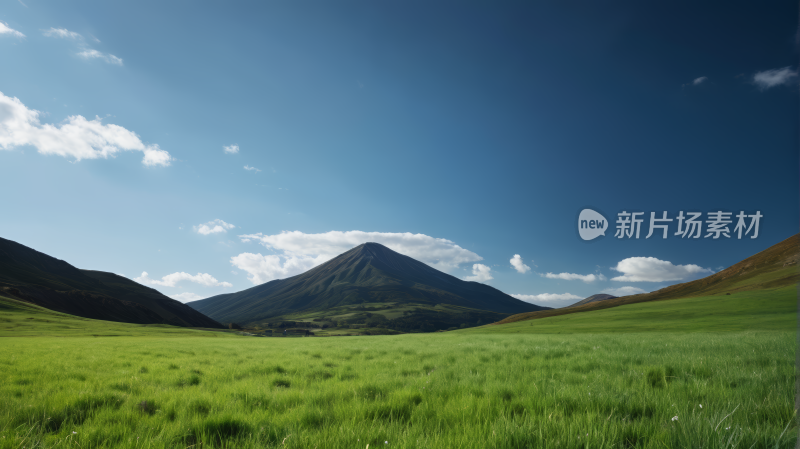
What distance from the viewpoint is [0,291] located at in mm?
151000

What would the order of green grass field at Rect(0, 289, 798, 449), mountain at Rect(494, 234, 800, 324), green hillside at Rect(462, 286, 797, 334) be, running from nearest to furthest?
green grass field at Rect(0, 289, 798, 449) → green hillside at Rect(462, 286, 797, 334) → mountain at Rect(494, 234, 800, 324)

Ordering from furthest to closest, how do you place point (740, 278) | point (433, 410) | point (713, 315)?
1. point (740, 278)
2. point (713, 315)
3. point (433, 410)

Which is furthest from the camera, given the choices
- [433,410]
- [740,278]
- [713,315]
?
[740,278]

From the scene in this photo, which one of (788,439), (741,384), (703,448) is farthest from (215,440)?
(741,384)

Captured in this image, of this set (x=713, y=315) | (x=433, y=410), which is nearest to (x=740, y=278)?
(x=713, y=315)

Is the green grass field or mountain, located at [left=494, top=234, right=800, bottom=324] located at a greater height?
mountain, located at [left=494, top=234, right=800, bottom=324]

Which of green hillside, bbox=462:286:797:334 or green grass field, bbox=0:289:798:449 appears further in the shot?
green hillside, bbox=462:286:797:334

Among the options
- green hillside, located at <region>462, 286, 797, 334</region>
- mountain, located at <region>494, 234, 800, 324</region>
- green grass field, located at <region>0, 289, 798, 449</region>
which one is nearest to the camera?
green grass field, located at <region>0, 289, 798, 449</region>

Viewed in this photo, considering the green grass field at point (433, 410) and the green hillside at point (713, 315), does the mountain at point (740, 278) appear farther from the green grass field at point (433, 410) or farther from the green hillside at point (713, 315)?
the green grass field at point (433, 410)

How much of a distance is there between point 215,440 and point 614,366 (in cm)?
812

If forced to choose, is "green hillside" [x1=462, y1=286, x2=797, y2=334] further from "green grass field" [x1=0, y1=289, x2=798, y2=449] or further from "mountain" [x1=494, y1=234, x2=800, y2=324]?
"green grass field" [x1=0, y1=289, x2=798, y2=449]

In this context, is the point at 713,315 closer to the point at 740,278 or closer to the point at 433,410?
the point at 740,278

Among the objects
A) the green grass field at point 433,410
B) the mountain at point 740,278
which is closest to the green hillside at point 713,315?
the mountain at point 740,278

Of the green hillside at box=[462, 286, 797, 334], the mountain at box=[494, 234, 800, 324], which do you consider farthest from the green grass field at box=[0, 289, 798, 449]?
the mountain at box=[494, 234, 800, 324]
